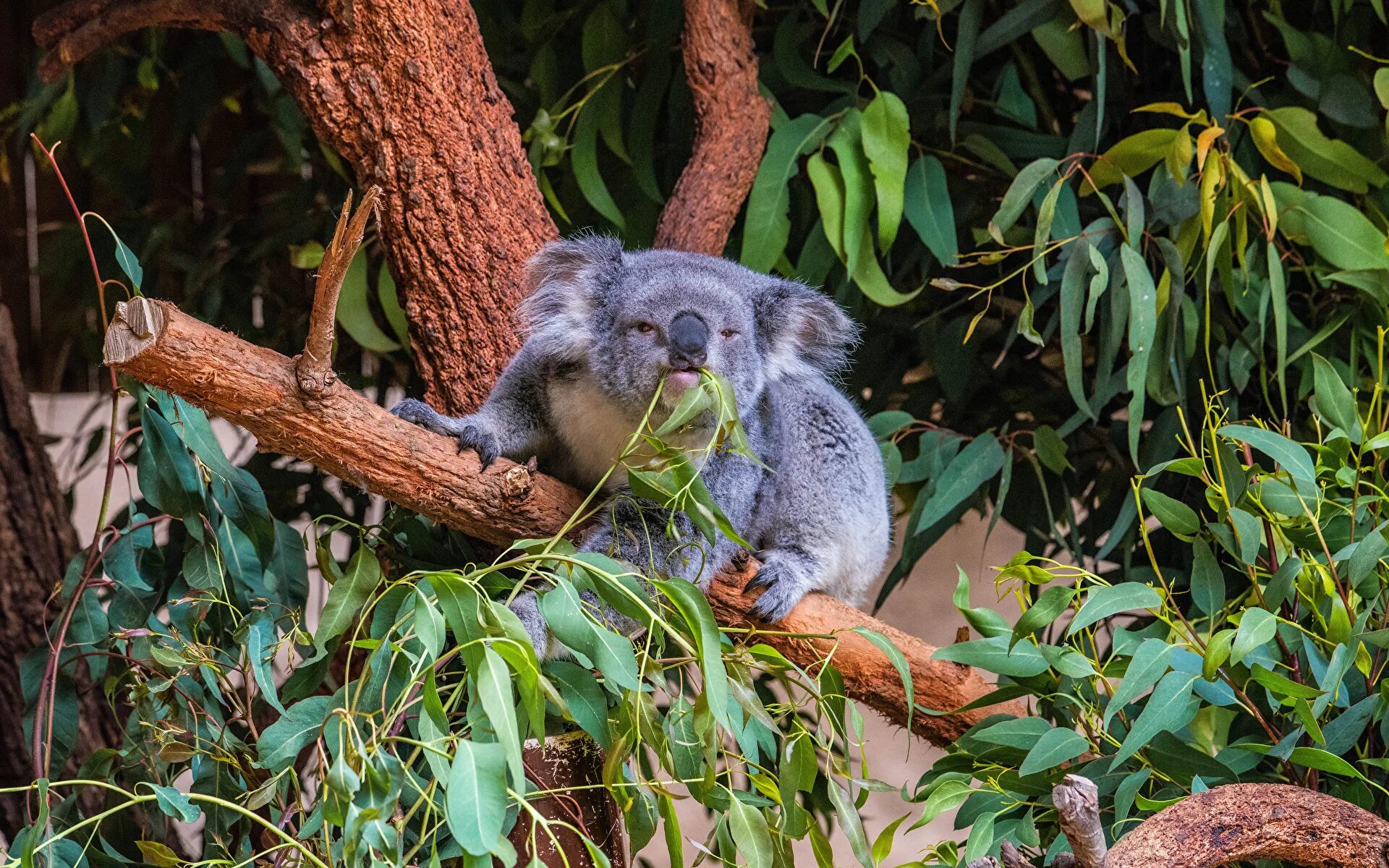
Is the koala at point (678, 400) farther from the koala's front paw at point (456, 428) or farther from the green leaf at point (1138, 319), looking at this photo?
the green leaf at point (1138, 319)

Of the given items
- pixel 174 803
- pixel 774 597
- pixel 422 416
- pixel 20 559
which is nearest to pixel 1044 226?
pixel 774 597

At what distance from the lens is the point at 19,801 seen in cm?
300

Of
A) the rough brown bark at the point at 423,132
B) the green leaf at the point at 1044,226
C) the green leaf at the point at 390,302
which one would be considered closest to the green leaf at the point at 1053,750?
the green leaf at the point at 1044,226

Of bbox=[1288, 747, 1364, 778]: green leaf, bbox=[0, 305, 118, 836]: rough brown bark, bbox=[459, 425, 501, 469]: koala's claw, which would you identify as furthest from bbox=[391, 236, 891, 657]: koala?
bbox=[0, 305, 118, 836]: rough brown bark

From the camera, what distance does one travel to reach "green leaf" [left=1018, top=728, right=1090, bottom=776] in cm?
189

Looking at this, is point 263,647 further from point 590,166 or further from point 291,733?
point 590,166

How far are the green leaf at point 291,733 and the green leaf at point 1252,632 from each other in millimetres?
1216

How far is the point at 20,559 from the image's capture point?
121 inches

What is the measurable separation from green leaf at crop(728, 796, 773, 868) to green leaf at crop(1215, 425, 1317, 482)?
906mm

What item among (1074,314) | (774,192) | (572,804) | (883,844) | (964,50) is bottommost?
(572,804)

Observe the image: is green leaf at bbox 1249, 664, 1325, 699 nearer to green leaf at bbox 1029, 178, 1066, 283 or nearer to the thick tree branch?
green leaf at bbox 1029, 178, 1066, 283

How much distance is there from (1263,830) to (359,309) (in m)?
2.10

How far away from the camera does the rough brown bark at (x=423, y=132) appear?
7.63ft

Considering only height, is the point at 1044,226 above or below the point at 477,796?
above
